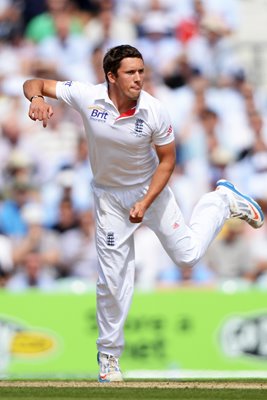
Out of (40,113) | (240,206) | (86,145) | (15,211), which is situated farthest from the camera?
(86,145)

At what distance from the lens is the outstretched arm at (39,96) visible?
6.94 m

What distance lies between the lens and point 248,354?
33.3ft

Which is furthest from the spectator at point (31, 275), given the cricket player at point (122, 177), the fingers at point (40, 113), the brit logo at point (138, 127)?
the fingers at point (40, 113)

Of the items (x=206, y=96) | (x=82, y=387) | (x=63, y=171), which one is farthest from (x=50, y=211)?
(x=82, y=387)

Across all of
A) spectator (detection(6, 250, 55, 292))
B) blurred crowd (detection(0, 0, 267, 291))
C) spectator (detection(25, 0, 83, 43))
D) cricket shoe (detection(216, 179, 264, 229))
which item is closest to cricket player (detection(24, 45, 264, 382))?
cricket shoe (detection(216, 179, 264, 229))

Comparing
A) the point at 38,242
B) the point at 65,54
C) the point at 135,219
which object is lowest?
the point at 135,219

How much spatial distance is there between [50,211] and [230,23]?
3726mm

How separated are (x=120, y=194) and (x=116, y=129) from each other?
51 cm

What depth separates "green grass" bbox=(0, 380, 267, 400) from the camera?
662cm

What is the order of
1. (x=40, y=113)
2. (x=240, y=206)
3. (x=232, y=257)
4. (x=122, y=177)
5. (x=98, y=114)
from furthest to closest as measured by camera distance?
1. (x=232, y=257)
2. (x=240, y=206)
3. (x=122, y=177)
4. (x=98, y=114)
5. (x=40, y=113)

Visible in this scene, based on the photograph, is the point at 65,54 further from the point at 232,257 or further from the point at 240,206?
the point at 240,206

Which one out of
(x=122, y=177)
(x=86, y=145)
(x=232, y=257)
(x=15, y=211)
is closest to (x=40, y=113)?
(x=122, y=177)

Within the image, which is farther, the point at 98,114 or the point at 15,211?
the point at 15,211

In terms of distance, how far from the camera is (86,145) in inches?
488
